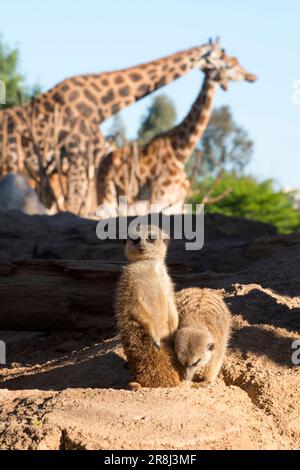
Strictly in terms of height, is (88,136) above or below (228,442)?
above

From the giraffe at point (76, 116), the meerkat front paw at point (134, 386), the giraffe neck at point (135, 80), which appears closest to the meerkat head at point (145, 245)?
the meerkat front paw at point (134, 386)

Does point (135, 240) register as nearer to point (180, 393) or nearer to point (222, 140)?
point (180, 393)

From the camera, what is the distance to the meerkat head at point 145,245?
15.9 feet

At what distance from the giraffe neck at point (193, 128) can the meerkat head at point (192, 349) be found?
1292 centimetres

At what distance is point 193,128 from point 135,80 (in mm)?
1462

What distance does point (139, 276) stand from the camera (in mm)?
4758

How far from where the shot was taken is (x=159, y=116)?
3991 centimetres

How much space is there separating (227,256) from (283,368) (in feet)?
12.7

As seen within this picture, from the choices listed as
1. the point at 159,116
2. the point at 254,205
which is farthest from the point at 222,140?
the point at 254,205

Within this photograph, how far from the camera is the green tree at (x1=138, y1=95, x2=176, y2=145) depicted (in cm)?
3919
